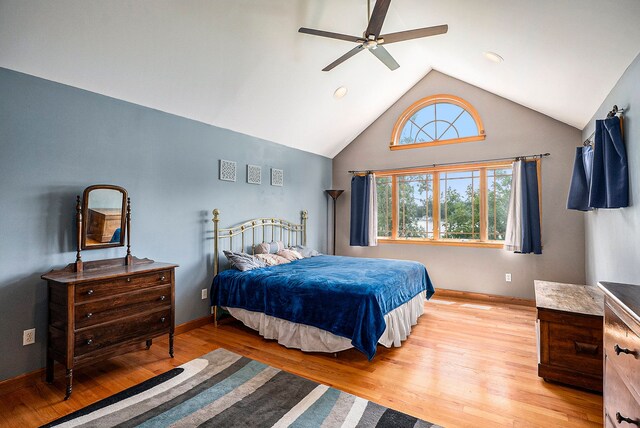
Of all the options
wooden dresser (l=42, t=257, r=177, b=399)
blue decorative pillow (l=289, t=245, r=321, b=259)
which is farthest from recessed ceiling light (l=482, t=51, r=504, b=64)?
wooden dresser (l=42, t=257, r=177, b=399)

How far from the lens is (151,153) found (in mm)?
3303

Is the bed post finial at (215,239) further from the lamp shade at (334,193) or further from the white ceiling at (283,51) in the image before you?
the lamp shade at (334,193)

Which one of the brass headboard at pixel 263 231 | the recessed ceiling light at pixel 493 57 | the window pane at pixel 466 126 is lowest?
the brass headboard at pixel 263 231

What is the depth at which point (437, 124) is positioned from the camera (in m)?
5.16

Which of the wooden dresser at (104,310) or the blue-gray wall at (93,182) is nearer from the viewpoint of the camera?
the wooden dresser at (104,310)

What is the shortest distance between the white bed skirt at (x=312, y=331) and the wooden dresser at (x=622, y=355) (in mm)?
1739

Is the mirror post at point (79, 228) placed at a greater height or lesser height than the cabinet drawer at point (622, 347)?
greater

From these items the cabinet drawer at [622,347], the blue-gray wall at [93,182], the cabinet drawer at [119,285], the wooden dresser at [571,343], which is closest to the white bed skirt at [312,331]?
the blue-gray wall at [93,182]

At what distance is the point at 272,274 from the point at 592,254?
375 cm

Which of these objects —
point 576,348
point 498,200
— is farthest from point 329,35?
point 498,200

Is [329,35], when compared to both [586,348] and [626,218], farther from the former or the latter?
[586,348]

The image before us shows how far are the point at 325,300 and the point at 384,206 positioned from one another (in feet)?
10.4

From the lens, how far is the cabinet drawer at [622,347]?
1023 millimetres

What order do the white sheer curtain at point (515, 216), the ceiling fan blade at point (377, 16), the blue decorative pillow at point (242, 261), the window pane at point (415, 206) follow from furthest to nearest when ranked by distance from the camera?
the window pane at point (415, 206) < the white sheer curtain at point (515, 216) < the blue decorative pillow at point (242, 261) < the ceiling fan blade at point (377, 16)
